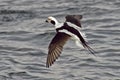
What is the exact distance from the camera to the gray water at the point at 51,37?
9.59 meters

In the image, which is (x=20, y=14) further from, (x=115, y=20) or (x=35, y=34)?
(x=115, y=20)

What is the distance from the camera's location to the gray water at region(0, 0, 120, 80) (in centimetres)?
959

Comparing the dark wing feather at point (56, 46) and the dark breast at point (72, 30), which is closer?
the dark breast at point (72, 30)

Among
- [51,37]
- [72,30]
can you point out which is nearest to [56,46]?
[72,30]

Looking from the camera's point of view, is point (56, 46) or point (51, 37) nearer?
point (56, 46)

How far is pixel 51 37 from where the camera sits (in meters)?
11.6

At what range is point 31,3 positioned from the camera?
13.7m

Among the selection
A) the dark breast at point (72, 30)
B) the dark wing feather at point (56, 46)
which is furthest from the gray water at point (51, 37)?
the dark breast at point (72, 30)

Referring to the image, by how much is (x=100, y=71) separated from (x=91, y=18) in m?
2.93

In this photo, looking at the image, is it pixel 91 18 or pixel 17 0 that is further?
pixel 17 0

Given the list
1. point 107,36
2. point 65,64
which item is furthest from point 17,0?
point 65,64

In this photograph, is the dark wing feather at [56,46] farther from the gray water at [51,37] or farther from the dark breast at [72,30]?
the gray water at [51,37]

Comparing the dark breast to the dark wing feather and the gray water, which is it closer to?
the dark wing feather

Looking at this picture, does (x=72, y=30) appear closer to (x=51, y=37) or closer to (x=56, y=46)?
(x=56, y=46)
